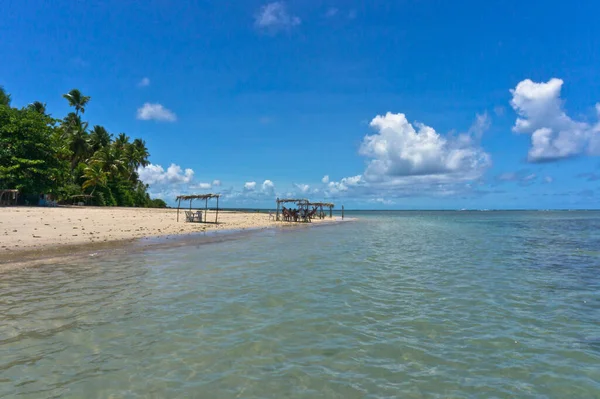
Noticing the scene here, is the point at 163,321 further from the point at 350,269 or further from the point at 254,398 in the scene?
the point at 350,269

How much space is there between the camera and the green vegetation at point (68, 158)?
34344 millimetres

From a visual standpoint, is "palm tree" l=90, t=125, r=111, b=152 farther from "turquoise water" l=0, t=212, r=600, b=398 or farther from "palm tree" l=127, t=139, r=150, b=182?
"turquoise water" l=0, t=212, r=600, b=398

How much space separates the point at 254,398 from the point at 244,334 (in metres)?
1.95

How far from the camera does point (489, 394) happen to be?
4.16m

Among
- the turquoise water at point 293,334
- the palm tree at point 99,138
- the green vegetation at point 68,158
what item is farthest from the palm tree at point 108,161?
the turquoise water at point 293,334

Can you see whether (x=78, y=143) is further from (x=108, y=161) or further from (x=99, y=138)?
(x=99, y=138)

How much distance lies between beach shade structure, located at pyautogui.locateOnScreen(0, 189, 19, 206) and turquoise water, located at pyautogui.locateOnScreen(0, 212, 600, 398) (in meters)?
29.2

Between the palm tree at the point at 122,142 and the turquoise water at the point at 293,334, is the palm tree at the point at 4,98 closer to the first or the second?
the palm tree at the point at 122,142

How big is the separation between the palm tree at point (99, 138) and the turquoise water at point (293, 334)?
5383 cm

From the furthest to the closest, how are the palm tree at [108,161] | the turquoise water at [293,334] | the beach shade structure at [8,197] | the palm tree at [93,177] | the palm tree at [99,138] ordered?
the palm tree at [99,138] < the palm tree at [108,161] < the palm tree at [93,177] < the beach shade structure at [8,197] < the turquoise water at [293,334]

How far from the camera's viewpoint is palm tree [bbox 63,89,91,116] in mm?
53062

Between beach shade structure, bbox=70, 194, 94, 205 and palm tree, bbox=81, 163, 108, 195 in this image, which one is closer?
palm tree, bbox=81, 163, 108, 195

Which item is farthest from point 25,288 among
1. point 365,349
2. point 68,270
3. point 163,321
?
point 365,349

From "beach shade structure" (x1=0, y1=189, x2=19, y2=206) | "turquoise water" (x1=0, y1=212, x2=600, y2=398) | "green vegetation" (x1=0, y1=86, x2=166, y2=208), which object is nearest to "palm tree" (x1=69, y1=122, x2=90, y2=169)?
"green vegetation" (x1=0, y1=86, x2=166, y2=208)
